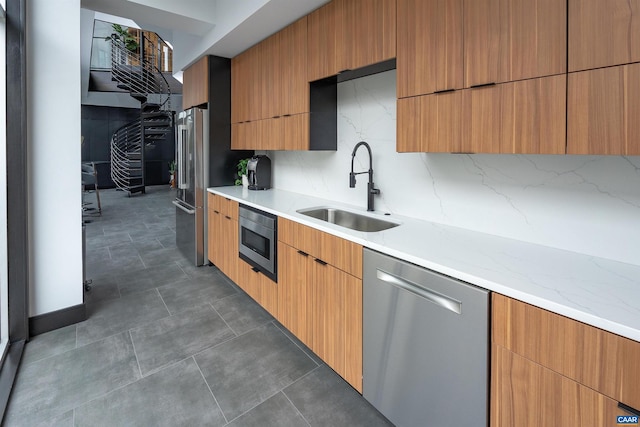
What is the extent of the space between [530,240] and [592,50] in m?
0.87

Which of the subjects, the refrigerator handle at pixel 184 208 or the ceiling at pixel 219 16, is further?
the refrigerator handle at pixel 184 208

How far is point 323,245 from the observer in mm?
1971

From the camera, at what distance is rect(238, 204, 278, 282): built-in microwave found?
8.25 ft

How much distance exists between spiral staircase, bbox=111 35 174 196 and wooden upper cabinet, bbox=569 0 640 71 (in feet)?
30.9

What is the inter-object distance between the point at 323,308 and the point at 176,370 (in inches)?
39.2

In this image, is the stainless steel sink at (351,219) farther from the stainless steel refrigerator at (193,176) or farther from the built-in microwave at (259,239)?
the stainless steel refrigerator at (193,176)

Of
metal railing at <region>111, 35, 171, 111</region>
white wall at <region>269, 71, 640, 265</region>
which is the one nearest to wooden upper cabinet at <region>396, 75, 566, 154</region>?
white wall at <region>269, 71, 640, 265</region>

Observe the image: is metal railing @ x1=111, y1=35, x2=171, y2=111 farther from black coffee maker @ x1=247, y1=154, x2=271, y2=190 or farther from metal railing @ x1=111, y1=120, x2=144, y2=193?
black coffee maker @ x1=247, y1=154, x2=271, y2=190

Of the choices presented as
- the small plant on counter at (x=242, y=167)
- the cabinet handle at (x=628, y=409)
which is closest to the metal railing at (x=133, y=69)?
the small plant on counter at (x=242, y=167)

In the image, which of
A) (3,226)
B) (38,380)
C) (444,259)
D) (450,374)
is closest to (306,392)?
(450,374)

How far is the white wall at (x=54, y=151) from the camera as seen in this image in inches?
94.4

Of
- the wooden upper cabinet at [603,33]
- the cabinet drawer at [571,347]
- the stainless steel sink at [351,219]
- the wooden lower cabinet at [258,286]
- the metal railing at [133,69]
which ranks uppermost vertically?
the metal railing at [133,69]

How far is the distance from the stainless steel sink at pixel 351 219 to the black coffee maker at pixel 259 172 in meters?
1.15

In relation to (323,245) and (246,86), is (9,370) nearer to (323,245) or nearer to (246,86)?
(323,245)
